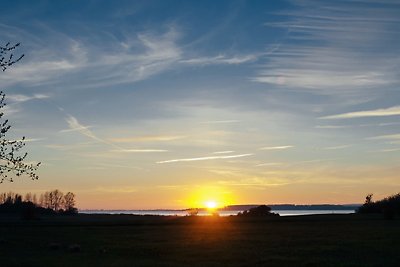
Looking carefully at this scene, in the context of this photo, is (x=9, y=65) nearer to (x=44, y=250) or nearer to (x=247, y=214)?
(x=44, y=250)

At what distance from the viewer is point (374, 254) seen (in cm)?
4222

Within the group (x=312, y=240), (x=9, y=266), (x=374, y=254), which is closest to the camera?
(x=9, y=266)

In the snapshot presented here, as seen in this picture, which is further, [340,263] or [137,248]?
[137,248]

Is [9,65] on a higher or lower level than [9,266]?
higher

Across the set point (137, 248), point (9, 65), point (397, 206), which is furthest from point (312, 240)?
point (397, 206)

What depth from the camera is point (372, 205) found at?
15900cm

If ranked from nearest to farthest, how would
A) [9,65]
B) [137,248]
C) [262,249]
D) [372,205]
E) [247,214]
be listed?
[9,65], [262,249], [137,248], [372,205], [247,214]

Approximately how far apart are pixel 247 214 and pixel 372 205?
127ft

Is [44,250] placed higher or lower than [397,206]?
lower

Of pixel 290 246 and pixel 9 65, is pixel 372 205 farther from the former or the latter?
pixel 9 65

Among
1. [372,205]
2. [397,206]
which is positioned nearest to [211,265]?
[397,206]

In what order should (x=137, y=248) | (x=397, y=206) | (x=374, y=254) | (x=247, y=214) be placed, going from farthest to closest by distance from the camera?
(x=247, y=214) → (x=397, y=206) → (x=137, y=248) → (x=374, y=254)

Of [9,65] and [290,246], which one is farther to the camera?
[290,246]

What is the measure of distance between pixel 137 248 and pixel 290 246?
14.3 metres
